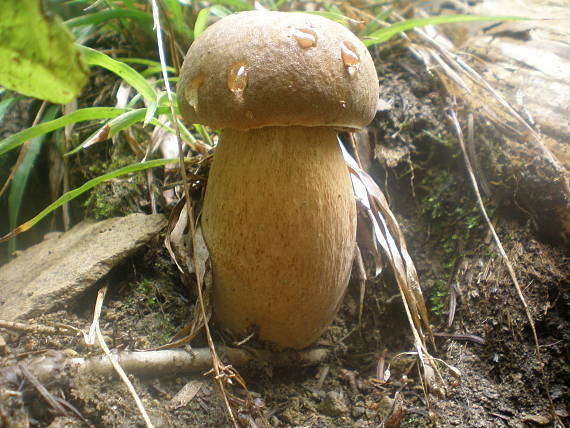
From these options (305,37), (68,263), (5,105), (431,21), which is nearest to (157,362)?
(68,263)

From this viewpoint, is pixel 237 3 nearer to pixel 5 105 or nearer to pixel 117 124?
pixel 117 124

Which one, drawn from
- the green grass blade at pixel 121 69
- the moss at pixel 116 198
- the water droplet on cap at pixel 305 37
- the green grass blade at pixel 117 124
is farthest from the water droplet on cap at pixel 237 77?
the moss at pixel 116 198

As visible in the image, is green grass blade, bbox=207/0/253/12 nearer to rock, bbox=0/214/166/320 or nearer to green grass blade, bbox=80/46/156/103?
green grass blade, bbox=80/46/156/103

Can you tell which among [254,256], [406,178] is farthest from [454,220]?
[254,256]

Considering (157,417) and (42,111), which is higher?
(42,111)

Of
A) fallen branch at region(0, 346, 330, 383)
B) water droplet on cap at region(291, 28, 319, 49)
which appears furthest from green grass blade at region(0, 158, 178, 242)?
water droplet on cap at region(291, 28, 319, 49)

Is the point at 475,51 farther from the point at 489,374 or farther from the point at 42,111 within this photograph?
the point at 42,111

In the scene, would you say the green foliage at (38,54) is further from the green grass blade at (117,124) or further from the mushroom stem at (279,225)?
the green grass blade at (117,124)
